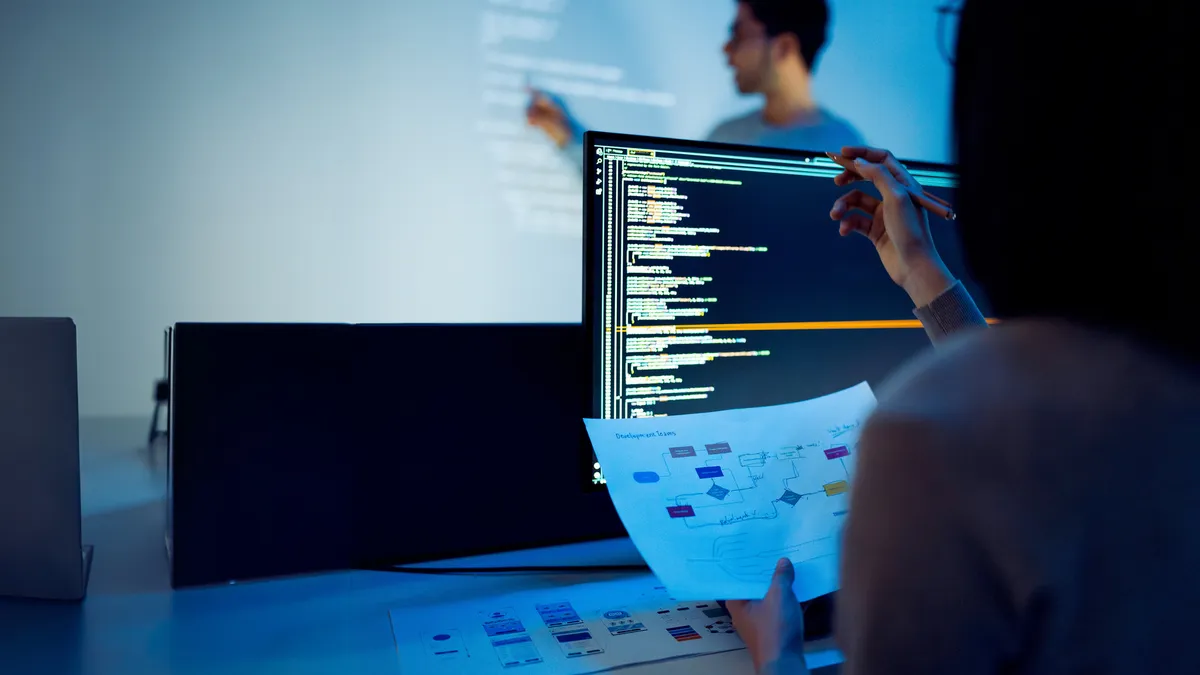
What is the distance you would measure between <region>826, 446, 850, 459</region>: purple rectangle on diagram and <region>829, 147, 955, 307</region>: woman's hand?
0.18 meters

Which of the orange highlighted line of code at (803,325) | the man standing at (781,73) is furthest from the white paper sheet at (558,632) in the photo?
the man standing at (781,73)

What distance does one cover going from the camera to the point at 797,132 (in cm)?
288

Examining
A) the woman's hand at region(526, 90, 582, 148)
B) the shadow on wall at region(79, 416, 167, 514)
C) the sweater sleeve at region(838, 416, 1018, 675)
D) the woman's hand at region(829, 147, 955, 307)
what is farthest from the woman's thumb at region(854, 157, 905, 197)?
the woman's hand at region(526, 90, 582, 148)

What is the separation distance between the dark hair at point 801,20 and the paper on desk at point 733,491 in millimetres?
2406

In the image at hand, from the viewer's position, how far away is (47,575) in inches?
28.8

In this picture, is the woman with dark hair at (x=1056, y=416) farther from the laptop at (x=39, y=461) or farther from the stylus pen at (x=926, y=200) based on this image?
the laptop at (x=39, y=461)

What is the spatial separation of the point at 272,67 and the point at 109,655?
81.2 inches

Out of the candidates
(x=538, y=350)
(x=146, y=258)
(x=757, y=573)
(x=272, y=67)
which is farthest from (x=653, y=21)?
(x=757, y=573)

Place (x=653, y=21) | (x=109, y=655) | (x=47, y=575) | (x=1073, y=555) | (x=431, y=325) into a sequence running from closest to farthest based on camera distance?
(x=1073, y=555), (x=109, y=655), (x=47, y=575), (x=431, y=325), (x=653, y=21)

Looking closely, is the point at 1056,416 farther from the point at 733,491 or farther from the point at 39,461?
the point at 39,461

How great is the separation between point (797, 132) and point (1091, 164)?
2.70 meters

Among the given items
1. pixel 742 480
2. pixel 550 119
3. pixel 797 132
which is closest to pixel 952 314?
pixel 742 480

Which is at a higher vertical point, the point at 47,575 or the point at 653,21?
the point at 653,21

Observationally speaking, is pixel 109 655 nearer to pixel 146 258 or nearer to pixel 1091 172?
pixel 1091 172
